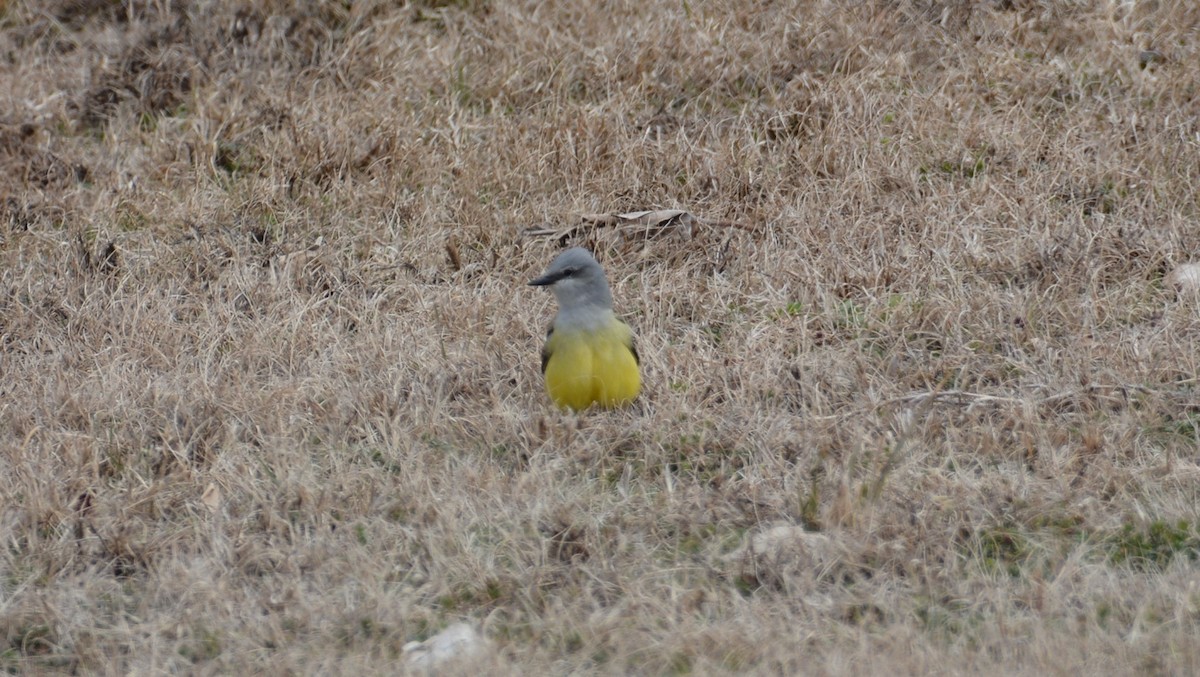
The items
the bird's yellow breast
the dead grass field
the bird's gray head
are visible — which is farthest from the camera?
the bird's gray head

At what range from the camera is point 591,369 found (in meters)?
4.89

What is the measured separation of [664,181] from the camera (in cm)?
681

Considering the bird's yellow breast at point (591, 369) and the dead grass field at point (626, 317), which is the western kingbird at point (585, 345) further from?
the dead grass field at point (626, 317)

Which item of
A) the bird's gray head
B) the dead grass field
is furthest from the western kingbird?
the dead grass field

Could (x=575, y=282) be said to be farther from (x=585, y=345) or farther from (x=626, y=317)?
(x=626, y=317)

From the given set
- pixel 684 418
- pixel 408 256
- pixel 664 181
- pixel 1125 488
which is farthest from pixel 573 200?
pixel 1125 488

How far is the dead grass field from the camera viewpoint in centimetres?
388

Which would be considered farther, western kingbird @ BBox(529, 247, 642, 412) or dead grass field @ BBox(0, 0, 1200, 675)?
western kingbird @ BBox(529, 247, 642, 412)

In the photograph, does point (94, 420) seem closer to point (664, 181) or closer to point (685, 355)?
point (685, 355)

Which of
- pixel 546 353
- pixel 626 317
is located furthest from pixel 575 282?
pixel 626 317

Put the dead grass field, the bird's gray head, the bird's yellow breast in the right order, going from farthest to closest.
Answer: the bird's gray head → the bird's yellow breast → the dead grass field

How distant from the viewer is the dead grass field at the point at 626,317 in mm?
3879

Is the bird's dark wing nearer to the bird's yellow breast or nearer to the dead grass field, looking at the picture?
the bird's yellow breast

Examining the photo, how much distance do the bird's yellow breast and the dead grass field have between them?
101 mm
